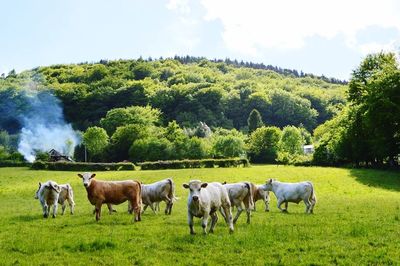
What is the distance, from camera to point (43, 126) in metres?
167

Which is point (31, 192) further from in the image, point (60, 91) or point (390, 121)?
point (60, 91)

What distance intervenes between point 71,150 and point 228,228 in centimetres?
12486

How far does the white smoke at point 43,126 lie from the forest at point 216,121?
2400mm

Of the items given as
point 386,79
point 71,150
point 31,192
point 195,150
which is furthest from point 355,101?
point 71,150

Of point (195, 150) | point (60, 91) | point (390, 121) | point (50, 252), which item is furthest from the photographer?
point (60, 91)

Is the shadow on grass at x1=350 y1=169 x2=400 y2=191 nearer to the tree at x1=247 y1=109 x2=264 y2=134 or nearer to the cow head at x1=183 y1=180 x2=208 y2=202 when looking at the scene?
the cow head at x1=183 y1=180 x2=208 y2=202

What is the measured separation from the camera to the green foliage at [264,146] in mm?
113675

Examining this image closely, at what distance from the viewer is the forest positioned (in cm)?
6419

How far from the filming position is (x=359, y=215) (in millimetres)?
20484

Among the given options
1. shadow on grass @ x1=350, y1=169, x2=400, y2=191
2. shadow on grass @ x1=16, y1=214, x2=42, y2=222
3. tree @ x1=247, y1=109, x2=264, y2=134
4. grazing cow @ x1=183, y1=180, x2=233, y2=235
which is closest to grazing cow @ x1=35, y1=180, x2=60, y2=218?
shadow on grass @ x1=16, y1=214, x2=42, y2=222

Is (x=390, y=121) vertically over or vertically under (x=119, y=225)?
over

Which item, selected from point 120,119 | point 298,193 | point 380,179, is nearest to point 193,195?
point 298,193

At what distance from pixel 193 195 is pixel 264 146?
10470 cm

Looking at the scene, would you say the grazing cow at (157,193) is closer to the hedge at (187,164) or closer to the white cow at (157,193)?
the white cow at (157,193)
